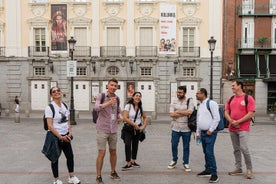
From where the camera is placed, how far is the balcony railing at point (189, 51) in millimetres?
24500

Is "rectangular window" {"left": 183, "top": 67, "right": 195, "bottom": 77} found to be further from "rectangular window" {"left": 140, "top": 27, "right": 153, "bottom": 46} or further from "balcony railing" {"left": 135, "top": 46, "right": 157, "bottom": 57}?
"rectangular window" {"left": 140, "top": 27, "right": 153, "bottom": 46}

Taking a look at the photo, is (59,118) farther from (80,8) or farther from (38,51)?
(38,51)

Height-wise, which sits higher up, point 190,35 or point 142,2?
point 142,2

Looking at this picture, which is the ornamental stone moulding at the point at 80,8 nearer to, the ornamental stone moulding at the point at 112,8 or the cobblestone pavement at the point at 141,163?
the ornamental stone moulding at the point at 112,8

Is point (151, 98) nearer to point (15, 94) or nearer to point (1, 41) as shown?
point (15, 94)

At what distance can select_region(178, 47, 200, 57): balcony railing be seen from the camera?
24500 millimetres

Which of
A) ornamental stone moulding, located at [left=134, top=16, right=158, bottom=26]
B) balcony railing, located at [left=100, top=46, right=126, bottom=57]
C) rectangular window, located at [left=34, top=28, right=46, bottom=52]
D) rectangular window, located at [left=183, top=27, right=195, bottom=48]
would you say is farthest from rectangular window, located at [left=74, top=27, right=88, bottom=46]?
rectangular window, located at [left=183, top=27, right=195, bottom=48]

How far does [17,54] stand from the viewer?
25188 millimetres

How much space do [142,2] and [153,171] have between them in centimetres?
2001

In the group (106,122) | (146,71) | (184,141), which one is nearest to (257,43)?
(146,71)

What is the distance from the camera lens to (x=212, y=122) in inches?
243

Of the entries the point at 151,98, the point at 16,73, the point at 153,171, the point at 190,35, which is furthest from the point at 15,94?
the point at 153,171

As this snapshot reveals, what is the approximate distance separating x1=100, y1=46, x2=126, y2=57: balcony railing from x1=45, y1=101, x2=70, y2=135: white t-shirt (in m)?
19.2

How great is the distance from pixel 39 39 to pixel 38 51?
3.44 ft
